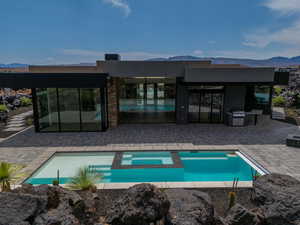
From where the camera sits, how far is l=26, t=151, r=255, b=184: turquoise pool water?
23.5 feet

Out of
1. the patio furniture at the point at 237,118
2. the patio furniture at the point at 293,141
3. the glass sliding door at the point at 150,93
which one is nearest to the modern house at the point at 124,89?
the glass sliding door at the point at 150,93

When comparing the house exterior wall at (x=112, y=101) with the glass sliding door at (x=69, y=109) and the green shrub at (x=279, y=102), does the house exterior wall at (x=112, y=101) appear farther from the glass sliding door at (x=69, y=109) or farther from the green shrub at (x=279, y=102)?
the green shrub at (x=279, y=102)

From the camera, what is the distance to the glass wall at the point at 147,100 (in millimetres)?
14688

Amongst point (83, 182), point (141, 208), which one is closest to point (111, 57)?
point (83, 182)

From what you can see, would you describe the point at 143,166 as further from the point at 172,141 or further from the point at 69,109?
the point at 69,109

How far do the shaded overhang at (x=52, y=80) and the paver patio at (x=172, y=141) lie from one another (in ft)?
9.49

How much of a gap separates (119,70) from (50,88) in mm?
4181

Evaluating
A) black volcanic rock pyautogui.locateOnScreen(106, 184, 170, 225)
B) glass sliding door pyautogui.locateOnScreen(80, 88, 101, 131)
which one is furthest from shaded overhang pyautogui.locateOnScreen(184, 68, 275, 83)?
black volcanic rock pyautogui.locateOnScreen(106, 184, 170, 225)

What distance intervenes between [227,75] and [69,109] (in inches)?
379

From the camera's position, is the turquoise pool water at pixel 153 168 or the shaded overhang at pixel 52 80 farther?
the shaded overhang at pixel 52 80

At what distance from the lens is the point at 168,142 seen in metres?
10.1

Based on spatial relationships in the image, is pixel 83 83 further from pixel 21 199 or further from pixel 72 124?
pixel 21 199

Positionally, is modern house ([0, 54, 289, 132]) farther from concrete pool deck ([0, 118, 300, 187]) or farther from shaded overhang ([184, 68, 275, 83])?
concrete pool deck ([0, 118, 300, 187])

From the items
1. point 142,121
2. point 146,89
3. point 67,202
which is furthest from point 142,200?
point 146,89
